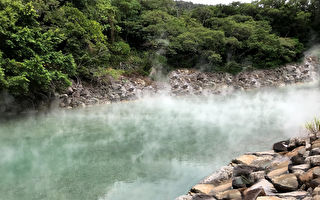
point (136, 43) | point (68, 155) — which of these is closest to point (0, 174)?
point (68, 155)

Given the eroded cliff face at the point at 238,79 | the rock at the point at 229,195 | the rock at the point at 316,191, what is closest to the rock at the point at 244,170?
the rock at the point at 229,195

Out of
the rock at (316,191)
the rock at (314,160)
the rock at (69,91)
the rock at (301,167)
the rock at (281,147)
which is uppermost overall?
the rock at (69,91)

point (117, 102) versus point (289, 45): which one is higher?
point (289, 45)

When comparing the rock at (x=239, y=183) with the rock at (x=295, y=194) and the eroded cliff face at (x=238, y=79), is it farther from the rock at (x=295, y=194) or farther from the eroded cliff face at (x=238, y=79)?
the eroded cliff face at (x=238, y=79)

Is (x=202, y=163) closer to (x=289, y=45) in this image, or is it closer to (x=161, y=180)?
(x=161, y=180)

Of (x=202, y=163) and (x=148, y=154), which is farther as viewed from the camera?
(x=148, y=154)

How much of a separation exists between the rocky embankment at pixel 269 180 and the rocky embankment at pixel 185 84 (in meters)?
10.6

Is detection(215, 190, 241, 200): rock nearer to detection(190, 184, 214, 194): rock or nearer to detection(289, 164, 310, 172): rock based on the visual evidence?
detection(190, 184, 214, 194): rock

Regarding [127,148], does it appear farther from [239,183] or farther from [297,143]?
[297,143]

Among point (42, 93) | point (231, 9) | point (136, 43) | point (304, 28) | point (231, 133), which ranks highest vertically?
point (231, 9)

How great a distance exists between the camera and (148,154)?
6172 mm

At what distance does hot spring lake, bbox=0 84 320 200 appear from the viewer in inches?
180

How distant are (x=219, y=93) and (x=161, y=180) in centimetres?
1471

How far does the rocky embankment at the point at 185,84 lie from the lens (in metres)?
14.2
